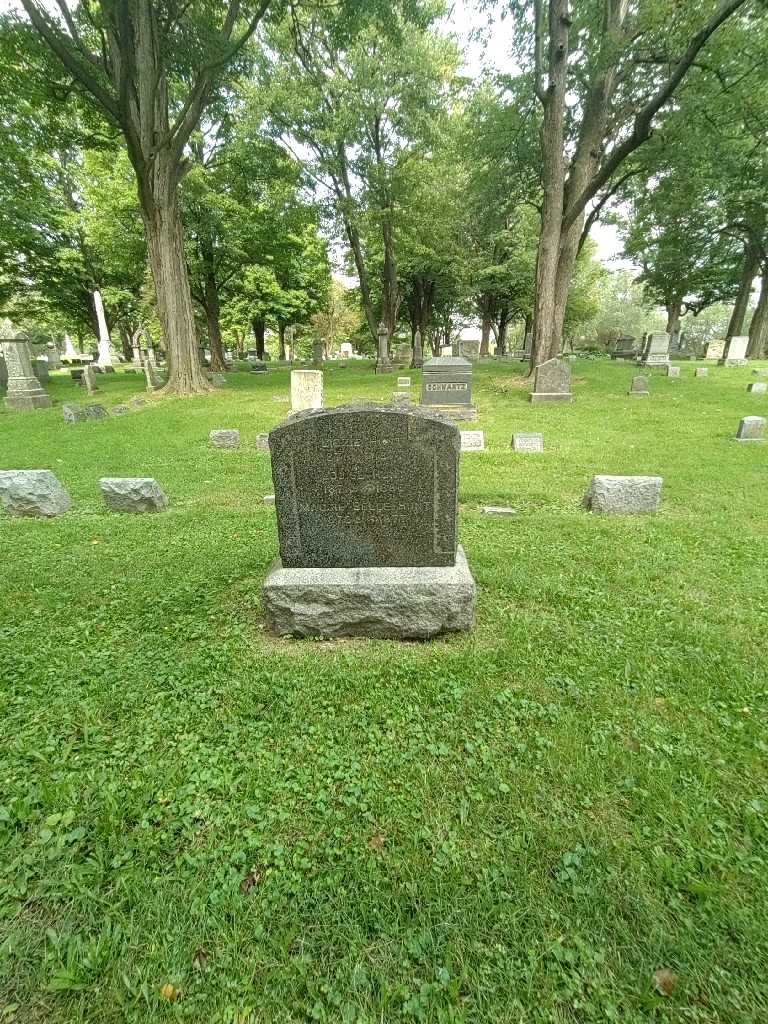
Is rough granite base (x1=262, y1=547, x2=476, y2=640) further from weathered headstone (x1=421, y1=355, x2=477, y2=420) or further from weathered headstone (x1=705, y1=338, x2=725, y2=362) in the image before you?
weathered headstone (x1=705, y1=338, x2=725, y2=362)

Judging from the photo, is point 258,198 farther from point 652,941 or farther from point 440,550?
point 652,941

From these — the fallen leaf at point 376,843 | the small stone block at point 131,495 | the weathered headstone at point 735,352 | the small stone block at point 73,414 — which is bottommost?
the fallen leaf at point 376,843

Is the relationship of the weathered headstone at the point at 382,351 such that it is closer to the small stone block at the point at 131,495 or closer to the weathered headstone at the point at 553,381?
the weathered headstone at the point at 553,381

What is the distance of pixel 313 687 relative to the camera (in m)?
2.83

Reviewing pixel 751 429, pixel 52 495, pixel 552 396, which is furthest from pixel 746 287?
Answer: pixel 52 495

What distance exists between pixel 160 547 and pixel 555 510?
4767 mm

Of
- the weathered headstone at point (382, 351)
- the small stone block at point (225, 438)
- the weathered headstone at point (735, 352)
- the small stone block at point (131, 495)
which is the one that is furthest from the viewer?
the weathered headstone at point (382, 351)

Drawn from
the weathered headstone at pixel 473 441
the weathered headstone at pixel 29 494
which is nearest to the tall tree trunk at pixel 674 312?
the weathered headstone at pixel 473 441

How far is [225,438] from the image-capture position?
31.6 feet

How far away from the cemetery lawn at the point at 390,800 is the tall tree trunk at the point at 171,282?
13.2m

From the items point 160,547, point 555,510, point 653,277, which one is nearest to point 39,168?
point 160,547

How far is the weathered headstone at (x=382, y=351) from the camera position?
77.0ft

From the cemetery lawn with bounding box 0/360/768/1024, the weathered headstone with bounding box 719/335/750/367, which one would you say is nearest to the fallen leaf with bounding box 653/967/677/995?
the cemetery lawn with bounding box 0/360/768/1024

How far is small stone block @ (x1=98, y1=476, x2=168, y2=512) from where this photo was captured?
6.11 meters
